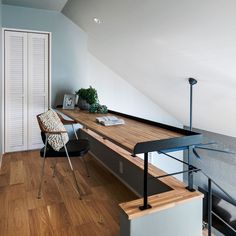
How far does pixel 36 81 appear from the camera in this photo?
4.04 metres

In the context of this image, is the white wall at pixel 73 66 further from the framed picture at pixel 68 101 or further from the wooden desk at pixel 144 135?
the wooden desk at pixel 144 135

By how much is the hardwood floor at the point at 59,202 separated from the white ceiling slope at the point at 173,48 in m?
1.73

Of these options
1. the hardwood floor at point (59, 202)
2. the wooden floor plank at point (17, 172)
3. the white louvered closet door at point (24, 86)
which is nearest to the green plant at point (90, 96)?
the white louvered closet door at point (24, 86)

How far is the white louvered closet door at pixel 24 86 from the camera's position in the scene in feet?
12.6

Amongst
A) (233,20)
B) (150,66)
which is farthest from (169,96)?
(233,20)

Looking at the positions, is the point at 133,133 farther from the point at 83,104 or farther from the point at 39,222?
the point at 83,104

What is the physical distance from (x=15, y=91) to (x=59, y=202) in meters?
2.28

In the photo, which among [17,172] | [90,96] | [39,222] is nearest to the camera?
[39,222]

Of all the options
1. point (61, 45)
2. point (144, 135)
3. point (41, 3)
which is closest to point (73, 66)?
point (61, 45)

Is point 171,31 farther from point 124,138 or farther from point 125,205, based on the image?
point 125,205

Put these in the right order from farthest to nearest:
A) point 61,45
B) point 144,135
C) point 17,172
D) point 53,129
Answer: point 61,45
point 17,172
point 53,129
point 144,135

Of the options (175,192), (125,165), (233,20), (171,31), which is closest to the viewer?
(175,192)

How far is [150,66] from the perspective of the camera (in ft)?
12.2

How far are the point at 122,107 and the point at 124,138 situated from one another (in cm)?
330
